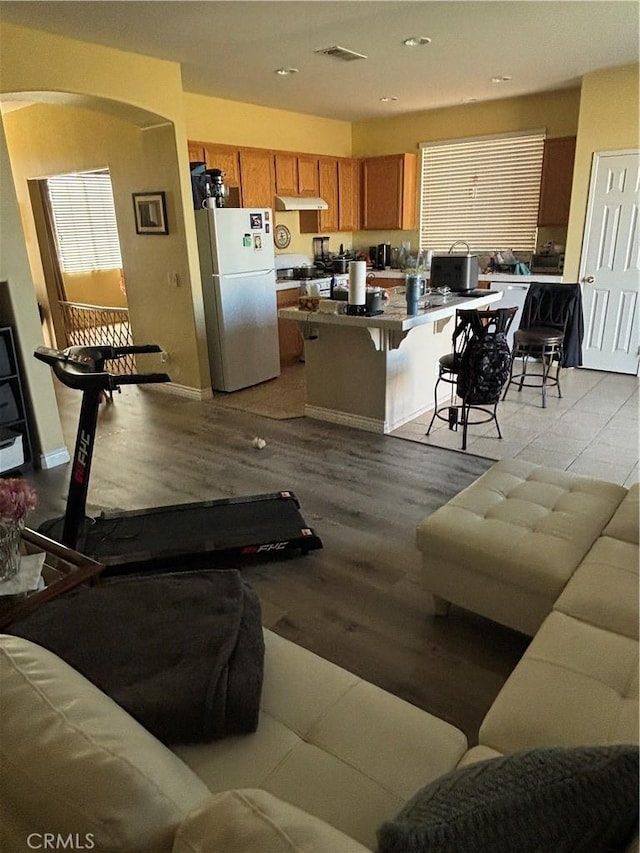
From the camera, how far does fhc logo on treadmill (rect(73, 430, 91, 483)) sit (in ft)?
8.20

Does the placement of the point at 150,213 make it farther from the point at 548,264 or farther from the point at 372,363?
the point at 548,264

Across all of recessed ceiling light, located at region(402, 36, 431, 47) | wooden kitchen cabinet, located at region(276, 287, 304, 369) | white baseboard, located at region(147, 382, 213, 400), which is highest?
recessed ceiling light, located at region(402, 36, 431, 47)

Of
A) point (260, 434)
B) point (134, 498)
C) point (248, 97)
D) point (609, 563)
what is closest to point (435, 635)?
point (609, 563)

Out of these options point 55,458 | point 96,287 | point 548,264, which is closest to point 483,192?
point 548,264

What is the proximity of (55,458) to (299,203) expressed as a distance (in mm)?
4221

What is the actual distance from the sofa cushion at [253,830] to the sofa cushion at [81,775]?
6 cm

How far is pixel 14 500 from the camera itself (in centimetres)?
178

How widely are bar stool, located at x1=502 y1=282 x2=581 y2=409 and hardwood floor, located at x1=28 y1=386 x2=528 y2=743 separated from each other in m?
1.63

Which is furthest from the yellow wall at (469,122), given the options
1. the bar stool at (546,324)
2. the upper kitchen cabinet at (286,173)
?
the bar stool at (546,324)

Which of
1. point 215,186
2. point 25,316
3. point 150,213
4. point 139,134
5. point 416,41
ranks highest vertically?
point 416,41

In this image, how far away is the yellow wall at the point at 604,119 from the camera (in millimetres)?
4988

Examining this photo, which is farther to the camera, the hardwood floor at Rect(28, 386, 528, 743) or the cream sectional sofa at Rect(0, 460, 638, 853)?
the hardwood floor at Rect(28, 386, 528, 743)

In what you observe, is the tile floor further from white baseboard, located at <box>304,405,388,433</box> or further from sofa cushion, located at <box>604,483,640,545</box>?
sofa cushion, located at <box>604,483,640,545</box>

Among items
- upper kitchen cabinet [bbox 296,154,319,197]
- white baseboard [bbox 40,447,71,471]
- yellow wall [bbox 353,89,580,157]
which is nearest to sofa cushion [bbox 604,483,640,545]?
white baseboard [bbox 40,447,71,471]
